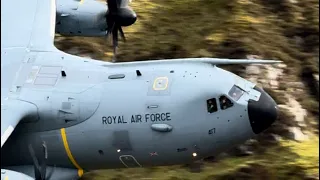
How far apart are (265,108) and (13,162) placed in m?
5.31

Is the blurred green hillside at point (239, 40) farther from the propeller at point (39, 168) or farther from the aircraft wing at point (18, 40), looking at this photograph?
the aircraft wing at point (18, 40)

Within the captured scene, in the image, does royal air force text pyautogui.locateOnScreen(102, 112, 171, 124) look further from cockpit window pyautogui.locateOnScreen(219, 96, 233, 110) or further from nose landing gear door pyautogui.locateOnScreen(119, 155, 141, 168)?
cockpit window pyautogui.locateOnScreen(219, 96, 233, 110)

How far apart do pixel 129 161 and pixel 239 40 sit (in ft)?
21.6

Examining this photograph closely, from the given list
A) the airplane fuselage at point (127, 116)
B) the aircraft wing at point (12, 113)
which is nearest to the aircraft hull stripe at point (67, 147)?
the airplane fuselage at point (127, 116)

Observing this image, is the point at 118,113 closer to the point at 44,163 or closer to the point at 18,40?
the point at 44,163

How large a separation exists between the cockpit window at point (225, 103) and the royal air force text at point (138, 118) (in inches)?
39.9

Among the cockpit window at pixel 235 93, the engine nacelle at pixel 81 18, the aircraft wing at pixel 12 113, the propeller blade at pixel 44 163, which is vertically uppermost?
the cockpit window at pixel 235 93

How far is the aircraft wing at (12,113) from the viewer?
1370cm

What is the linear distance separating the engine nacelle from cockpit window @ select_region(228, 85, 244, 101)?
16.7ft

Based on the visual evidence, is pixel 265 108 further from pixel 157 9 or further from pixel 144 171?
pixel 157 9

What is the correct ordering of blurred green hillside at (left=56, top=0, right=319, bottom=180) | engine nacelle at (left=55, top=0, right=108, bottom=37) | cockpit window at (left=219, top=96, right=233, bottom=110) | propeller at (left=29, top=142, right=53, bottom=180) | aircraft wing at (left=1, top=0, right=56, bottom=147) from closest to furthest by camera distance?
cockpit window at (left=219, top=96, right=233, bottom=110)
propeller at (left=29, top=142, right=53, bottom=180)
aircraft wing at (left=1, top=0, right=56, bottom=147)
engine nacelle at (left=55, top=0, right=108, bottom=37)
blurred green hillside at (left=56, top=0, right=319, bottom=180)

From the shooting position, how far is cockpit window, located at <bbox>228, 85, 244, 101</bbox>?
13.8 metres

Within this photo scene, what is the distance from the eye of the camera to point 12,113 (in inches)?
556

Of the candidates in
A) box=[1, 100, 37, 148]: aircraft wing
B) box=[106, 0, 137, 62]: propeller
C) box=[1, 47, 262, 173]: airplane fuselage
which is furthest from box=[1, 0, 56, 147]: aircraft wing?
box=[106, 0, 137, 62]: propeller
